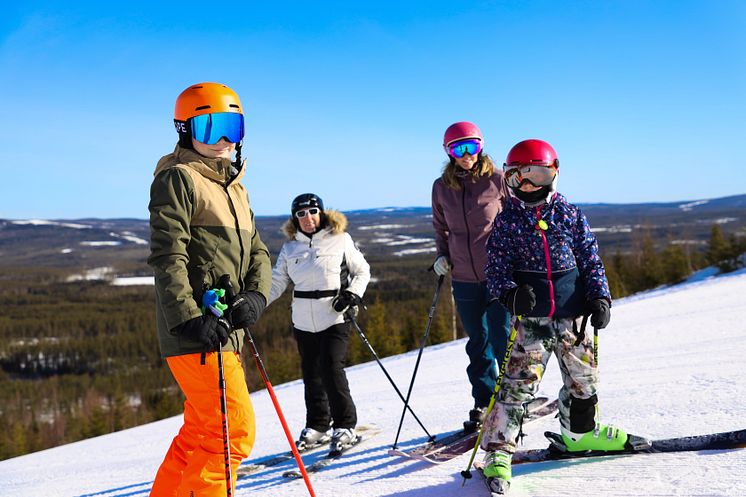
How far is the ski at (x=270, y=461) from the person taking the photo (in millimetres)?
4133

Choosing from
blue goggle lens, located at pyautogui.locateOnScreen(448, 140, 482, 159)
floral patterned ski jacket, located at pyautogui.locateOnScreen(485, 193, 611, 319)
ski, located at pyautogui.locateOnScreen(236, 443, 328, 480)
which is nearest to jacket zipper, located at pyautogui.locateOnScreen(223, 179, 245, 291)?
floral patterned ski jacket, located at pyautogui.locateOnScreen(485, 193, 611, 319)

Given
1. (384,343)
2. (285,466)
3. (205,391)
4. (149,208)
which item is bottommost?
(384,343)

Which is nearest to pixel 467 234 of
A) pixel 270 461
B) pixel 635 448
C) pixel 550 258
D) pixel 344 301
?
pixel 344 301

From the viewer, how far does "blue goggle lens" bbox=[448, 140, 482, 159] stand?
384 centimetres

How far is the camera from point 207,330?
2.23 metres

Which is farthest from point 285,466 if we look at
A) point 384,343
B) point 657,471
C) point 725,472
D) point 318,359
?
point 384,343

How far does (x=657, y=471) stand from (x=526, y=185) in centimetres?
159

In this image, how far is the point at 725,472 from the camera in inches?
105

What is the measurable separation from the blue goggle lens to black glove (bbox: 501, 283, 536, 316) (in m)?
1.39

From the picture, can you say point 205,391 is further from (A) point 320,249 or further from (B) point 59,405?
(B) point 59,405

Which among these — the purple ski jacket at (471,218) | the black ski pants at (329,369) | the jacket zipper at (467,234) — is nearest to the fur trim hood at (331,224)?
the black ski pants at (329,369)

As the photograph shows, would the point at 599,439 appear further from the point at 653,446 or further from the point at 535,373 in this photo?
the point at 535,373

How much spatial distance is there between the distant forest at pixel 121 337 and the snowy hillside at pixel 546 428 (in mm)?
4799

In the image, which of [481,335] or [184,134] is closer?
[184,134]
